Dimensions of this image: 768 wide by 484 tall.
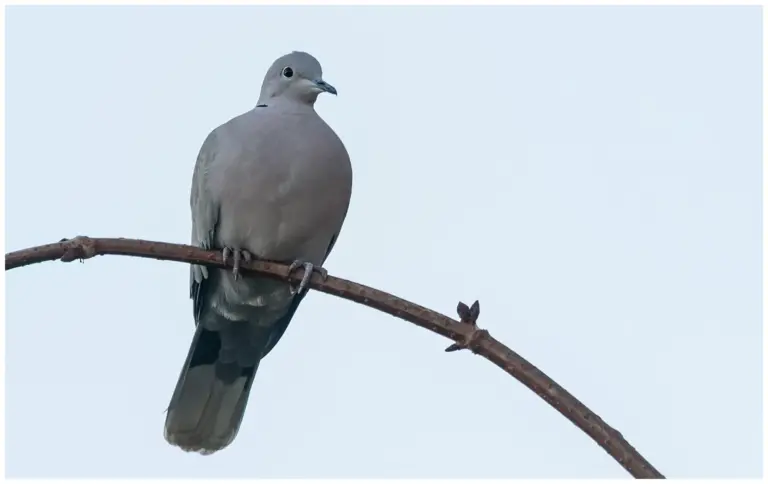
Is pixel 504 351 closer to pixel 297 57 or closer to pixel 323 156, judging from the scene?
pixel 323 156

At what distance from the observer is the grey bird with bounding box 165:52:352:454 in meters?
4.34

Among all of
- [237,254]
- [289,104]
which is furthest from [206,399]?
[289,104]

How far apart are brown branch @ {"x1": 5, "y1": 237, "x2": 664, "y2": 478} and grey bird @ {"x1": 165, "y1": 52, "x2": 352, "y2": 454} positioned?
957 millimetres

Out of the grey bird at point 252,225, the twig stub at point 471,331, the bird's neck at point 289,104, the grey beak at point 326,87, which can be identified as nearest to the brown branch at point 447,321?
the twig stub at point 471,331

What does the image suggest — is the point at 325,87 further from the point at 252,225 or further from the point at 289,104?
the point at 252,225

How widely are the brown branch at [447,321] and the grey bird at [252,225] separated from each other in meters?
0.96

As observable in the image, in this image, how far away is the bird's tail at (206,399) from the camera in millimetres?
4766

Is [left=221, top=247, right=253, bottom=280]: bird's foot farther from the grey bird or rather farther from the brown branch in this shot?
the brown branch

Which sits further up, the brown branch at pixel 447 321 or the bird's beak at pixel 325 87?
the bird's beak at pixel 325 87

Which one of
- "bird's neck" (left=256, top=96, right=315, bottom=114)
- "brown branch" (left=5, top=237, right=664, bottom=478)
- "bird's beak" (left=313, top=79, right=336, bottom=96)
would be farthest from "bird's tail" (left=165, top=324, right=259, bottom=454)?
"brown branch" (left=5, top=237, right=664, bottom=478)

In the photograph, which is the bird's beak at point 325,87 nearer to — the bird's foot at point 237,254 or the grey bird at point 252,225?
the grey bird at point 252,225

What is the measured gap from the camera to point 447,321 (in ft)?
8.86

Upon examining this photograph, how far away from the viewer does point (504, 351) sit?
2.58 meters

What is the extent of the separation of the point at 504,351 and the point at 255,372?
2603 millimetres
